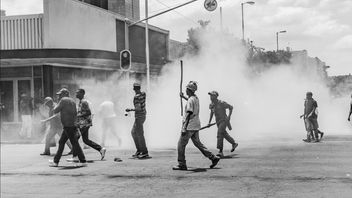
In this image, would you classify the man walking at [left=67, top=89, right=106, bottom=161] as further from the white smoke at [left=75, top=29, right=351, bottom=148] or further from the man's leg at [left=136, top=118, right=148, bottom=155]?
the white smoke at [left=75, top=29, right=351, bottom=148]

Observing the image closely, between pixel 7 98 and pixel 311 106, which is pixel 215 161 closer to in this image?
pixel 311 106

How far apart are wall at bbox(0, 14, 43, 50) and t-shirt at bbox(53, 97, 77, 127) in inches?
546

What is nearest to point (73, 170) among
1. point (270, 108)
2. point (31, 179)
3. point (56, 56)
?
point (31, 179)

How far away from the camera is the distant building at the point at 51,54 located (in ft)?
71.3

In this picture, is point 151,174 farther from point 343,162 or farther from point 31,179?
point 343,162

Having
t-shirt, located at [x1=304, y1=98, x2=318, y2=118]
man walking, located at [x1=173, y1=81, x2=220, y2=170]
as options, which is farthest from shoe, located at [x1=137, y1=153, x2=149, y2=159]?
t-shirt, located at [x1=304, y1=98, x2=318, y2=118]

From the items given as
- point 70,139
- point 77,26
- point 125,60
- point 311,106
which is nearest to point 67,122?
point 70,139

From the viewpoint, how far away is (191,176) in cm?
880

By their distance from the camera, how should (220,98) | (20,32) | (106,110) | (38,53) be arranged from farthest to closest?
1. (20,32)
2. (220,98)
3. (38,53)
4. (106,110)

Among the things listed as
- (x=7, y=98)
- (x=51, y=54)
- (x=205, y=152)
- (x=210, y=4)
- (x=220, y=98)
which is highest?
(x=210, y=4)

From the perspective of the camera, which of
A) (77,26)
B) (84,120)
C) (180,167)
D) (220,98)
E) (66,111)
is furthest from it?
(77,26)

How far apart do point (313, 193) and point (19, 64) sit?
56.7ft

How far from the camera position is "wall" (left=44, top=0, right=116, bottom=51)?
77.2 feet

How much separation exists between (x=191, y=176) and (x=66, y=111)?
10.1 feet
